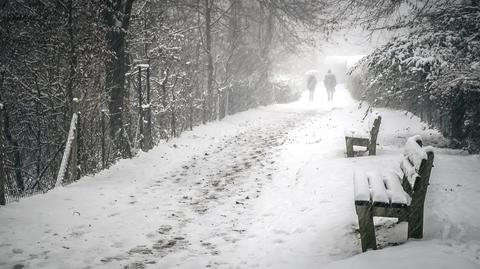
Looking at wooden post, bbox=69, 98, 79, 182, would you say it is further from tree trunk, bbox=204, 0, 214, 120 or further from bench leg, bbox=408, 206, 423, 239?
tree trunk, bbox=204, 0, 214, 120

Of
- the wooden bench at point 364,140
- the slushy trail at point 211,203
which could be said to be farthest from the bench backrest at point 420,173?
the wooden bench at point 364,140

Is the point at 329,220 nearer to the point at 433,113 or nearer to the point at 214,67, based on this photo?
the point at 433,113

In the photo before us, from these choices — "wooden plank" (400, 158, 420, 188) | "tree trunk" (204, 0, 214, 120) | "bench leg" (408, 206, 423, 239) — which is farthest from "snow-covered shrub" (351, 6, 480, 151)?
"tree trunk" (204, 0, 214, 120)

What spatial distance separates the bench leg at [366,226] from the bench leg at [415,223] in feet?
1.62

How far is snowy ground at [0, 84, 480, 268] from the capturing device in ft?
14.7

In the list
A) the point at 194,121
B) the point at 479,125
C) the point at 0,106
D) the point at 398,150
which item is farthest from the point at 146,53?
the point at 479,125

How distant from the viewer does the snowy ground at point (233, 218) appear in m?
4.48

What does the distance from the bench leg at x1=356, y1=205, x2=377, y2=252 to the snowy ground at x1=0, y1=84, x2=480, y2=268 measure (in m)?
0.16

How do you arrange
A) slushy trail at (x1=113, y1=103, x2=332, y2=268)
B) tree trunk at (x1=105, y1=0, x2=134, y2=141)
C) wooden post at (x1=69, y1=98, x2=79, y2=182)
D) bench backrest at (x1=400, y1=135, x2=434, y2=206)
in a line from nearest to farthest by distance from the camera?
1. bench backrest at (x1=400, y1=135, x2=434, y2=206)
2. slushy trail at (x1=113, y1=103, x2=332, y2=268)
3. wooden post at (x1=69, y1=98, x2=79, y2=182)
4. tree trunk at (x1=105, y1=0, x2=134, y2=141)

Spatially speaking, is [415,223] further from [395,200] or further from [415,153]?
[415,153]

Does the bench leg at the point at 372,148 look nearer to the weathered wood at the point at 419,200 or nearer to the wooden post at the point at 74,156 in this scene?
the weathered wood at the point at 419,200

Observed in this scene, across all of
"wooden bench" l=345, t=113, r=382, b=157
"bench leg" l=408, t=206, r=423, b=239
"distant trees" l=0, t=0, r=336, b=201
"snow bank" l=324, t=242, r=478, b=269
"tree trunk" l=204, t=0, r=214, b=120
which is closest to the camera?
"snow bank" l=324, t=242, r=478, b=269

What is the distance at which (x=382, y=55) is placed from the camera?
891 cm

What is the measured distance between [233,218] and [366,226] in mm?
2364
